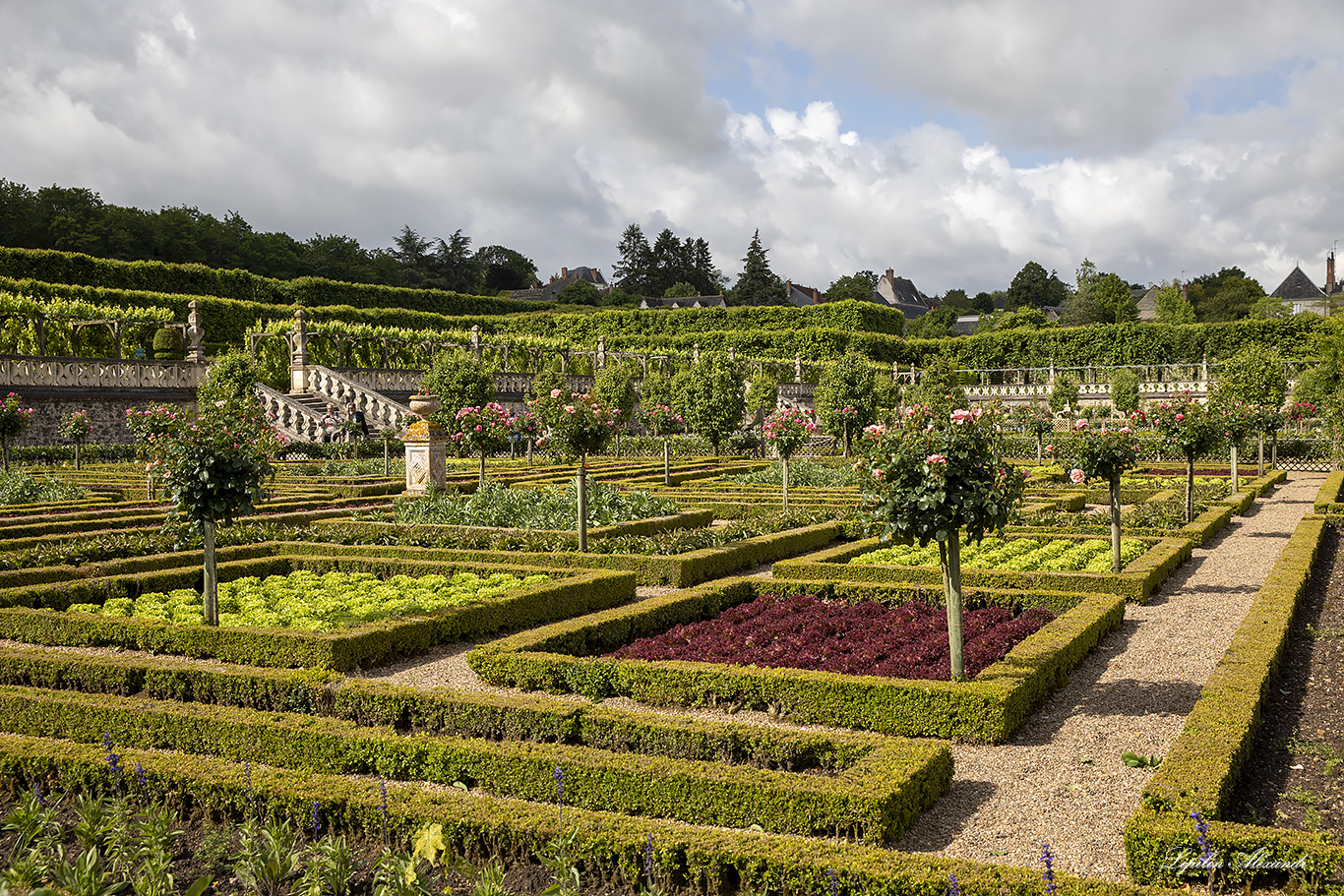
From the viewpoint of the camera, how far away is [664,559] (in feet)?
38.5

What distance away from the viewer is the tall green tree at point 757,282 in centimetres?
8375

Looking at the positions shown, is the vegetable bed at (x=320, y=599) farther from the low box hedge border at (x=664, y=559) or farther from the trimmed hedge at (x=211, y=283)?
the trimmed hedge at (x=211, y=283)

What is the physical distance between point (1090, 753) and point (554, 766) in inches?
127

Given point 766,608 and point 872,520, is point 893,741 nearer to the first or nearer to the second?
point 872,520

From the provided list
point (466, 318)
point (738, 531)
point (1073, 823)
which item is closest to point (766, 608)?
point (738, 531)

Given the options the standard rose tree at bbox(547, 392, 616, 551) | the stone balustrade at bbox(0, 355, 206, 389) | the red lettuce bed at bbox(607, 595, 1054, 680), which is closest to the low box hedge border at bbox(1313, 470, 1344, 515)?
the red lettuce bed at bbox(607, 595, 1054, 680)

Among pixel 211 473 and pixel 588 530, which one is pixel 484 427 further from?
pixel 211 473

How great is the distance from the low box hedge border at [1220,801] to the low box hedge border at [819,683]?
1080 millimetres

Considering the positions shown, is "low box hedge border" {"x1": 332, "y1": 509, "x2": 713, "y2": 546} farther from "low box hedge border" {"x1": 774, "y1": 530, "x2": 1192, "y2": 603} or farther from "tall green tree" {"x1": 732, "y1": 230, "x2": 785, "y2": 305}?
"tall green tree" {"x1": 732, "y1": 230, "x2": 785, "y2": 305}

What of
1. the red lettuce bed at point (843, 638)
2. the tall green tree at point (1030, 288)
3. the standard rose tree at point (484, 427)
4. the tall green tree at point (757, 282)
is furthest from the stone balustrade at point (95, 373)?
the tall green tree at point (1030, 288)

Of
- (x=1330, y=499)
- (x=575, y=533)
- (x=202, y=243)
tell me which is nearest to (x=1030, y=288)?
(x=202, y=243)

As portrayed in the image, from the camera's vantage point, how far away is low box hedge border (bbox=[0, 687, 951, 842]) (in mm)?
4941

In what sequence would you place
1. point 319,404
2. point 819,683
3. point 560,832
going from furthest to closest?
point 319,404
point 819,683
point 560,832

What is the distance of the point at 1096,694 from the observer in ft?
23.9
